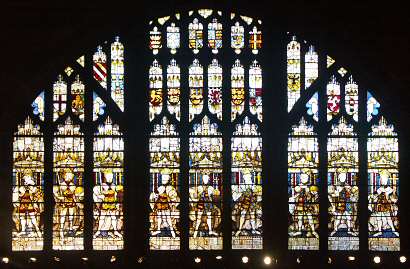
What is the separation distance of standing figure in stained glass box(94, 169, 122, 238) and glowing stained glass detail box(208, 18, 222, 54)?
2890 mm

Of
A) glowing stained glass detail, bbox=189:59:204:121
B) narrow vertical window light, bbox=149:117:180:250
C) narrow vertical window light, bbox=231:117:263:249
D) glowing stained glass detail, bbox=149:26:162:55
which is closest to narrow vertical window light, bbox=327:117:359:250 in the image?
narrow vertical window light, bbox=231:117:263:249

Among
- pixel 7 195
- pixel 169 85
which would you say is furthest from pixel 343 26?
pixel 7 195

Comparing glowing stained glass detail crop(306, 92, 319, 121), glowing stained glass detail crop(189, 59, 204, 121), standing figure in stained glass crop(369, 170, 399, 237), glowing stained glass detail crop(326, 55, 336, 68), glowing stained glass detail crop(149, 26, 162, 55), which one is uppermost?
glowing stained glass detail crop(149, 26, 162, 55)

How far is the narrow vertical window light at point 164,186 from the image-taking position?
62.7ft

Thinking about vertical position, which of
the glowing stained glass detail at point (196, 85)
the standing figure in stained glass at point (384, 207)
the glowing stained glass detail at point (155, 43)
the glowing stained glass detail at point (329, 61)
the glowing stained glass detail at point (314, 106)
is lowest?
the standing figure in stained glass at point (384, 207)

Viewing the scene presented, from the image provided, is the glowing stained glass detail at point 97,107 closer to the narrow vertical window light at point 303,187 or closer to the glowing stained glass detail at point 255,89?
the glowing stained glass detail at point 255,89

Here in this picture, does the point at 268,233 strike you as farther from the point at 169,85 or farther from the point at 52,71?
the point at 52,71

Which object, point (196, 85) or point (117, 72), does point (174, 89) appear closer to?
point (196, 85)

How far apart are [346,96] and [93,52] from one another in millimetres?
4589

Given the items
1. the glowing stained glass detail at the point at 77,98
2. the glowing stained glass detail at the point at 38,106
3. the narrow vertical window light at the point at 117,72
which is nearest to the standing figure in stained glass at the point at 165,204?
the narrow vertical window light at the point at 117,72

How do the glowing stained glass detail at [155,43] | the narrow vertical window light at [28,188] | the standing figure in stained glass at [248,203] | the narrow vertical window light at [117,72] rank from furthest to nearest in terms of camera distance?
the glowing stained glass detail at [155,43] → the narrow vertical window light at [117,72] → the standing figure in stained glass at [248,203] → the narrow vertical window light at [28,188]

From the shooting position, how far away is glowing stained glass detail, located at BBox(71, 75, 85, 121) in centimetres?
1925

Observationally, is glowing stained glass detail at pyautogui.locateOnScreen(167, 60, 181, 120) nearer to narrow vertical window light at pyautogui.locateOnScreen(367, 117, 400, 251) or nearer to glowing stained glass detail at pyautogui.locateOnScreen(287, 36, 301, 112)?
glowing stained glass detail at pyautogui.locateOnScreen(287, 36, 301, 112)

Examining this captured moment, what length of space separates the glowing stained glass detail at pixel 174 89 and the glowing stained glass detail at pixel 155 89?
0.48ft
